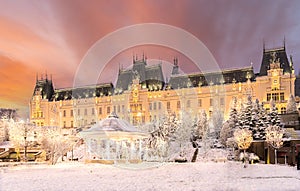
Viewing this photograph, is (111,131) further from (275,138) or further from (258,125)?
(258,125)

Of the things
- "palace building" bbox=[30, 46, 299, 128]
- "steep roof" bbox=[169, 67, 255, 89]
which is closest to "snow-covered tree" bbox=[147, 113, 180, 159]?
"palace building" bbox=[30, 46, 299, 128]

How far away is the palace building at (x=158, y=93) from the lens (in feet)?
199

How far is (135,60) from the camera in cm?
8075

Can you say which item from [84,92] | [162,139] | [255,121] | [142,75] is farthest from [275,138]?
[84,92]

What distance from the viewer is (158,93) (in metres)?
73.8

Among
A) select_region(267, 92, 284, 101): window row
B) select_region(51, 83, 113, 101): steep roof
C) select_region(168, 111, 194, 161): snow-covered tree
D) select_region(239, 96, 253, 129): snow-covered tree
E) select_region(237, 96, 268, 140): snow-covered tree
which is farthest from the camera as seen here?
select_region(51, 83, 113, 101): steep roof

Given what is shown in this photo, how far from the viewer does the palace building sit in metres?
60.7

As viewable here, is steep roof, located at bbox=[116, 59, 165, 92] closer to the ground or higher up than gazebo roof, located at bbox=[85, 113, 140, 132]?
higher up

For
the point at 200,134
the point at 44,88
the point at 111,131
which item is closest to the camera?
the point at 111,131

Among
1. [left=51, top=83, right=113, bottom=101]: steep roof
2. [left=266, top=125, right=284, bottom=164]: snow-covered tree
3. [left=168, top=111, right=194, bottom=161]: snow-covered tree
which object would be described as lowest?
[left=168, top=111, right=194, bottom=161]: snow-covered tree

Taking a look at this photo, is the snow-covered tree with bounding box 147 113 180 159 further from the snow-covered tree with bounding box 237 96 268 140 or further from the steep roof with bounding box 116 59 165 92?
the steep roof with bounding box 116 59 165 92

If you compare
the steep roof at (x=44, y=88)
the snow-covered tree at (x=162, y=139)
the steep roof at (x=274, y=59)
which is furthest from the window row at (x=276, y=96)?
the steep roof at (x=44, y=88)

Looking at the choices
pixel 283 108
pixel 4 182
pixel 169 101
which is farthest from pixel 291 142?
pixel 169 101

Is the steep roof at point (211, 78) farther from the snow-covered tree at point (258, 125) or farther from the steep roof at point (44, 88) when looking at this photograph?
the snow-covered tree at point (258, 125)
